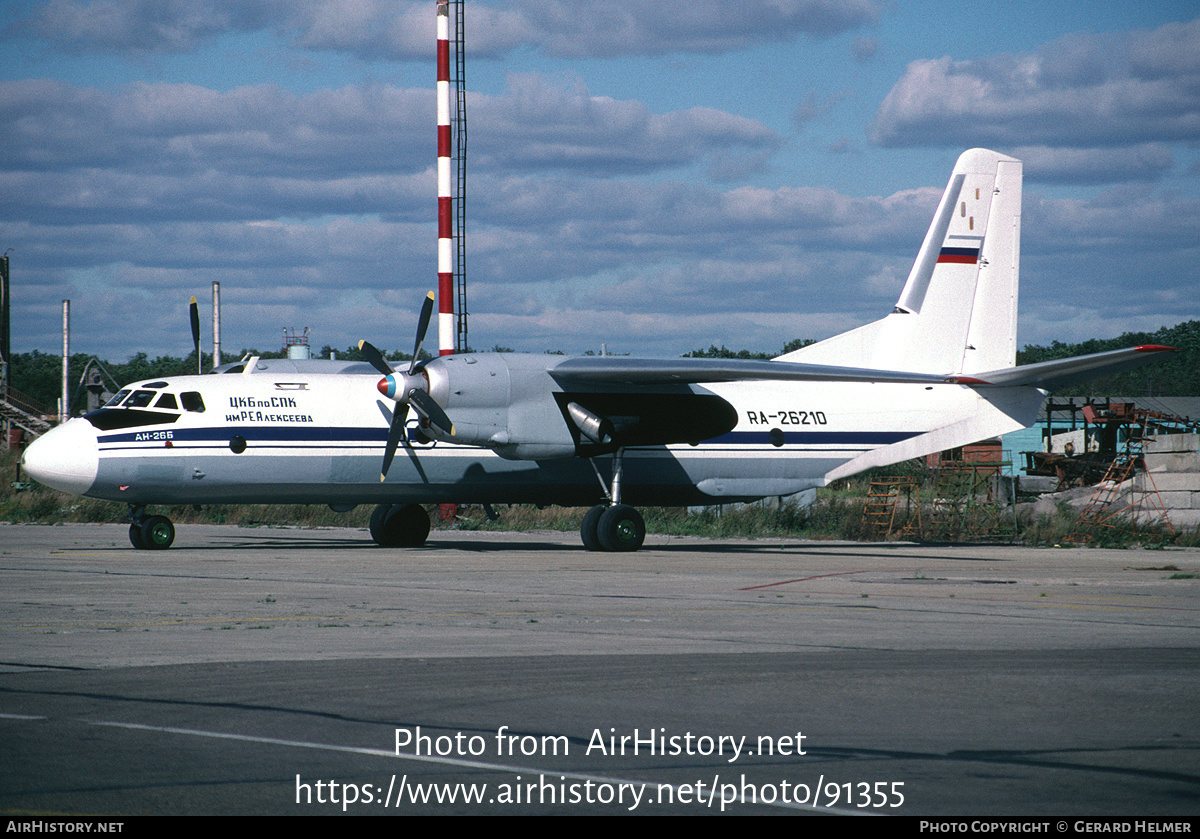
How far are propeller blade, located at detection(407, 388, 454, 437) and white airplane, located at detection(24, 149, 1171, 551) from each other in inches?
1.3

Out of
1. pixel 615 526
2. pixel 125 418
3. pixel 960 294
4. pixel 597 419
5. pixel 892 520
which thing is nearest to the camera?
pixel 125 418

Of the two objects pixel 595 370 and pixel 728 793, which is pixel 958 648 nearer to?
pixel 728 793

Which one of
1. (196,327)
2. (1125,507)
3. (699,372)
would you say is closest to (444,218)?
(196,327)

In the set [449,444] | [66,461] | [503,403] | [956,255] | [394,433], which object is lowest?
[66,461]

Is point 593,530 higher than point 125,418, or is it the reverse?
point 125,418

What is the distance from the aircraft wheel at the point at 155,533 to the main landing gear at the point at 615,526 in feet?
28.3

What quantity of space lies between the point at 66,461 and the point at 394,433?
6.27m

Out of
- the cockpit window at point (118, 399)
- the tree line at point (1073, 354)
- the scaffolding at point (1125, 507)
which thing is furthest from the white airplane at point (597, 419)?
the tree line at point (1073, 354)

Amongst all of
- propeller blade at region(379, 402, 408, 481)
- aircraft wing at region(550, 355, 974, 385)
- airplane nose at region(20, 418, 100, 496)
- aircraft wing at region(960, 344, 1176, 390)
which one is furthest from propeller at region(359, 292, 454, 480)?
aircraft wing at region(960, 344, 1176, 390)

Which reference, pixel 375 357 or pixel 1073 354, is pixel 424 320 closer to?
pixel 375 357

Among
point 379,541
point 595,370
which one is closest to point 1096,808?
point 595,370

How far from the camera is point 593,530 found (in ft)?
86.7

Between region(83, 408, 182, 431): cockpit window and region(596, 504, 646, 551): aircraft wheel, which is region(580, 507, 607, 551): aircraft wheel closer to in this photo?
region(596, 504, 646, 551): aircraft wheel

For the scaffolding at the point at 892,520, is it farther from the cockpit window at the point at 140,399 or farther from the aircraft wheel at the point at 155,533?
the cockpit window at the point at 140,399
